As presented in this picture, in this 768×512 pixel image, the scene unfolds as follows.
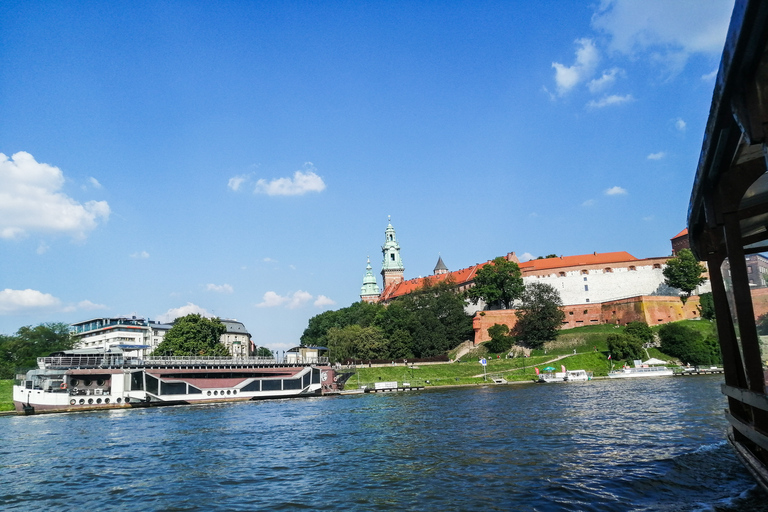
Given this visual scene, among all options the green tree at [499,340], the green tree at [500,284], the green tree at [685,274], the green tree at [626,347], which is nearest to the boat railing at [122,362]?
the green tree at [499,340]

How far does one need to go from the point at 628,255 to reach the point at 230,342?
9511 centimetres

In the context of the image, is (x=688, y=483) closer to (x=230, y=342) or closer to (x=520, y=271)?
(x=520, y=271)

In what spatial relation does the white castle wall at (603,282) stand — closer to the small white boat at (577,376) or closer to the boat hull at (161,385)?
the small white boat at (577,376)

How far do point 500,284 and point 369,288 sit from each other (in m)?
72.0

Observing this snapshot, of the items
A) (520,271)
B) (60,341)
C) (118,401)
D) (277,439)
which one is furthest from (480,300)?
(277,439)

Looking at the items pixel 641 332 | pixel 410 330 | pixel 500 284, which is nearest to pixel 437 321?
pixel 410 330

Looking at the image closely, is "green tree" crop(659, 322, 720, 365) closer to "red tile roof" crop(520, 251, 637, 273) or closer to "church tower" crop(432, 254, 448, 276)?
"red tile roof" crop(520, 251, 637, 273)

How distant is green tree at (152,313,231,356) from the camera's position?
85.3 meters

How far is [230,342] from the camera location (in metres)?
140

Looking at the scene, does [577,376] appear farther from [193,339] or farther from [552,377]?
[193,339]

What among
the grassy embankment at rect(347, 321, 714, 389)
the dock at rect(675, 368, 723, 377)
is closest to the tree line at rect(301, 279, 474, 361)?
the grassy embankment at rect(347, 321, 714, 389)

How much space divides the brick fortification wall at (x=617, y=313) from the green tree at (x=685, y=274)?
7.48 feet

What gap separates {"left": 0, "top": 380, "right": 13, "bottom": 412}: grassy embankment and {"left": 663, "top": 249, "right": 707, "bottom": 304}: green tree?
99321 millimetres

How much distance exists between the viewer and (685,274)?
96.4 metres
